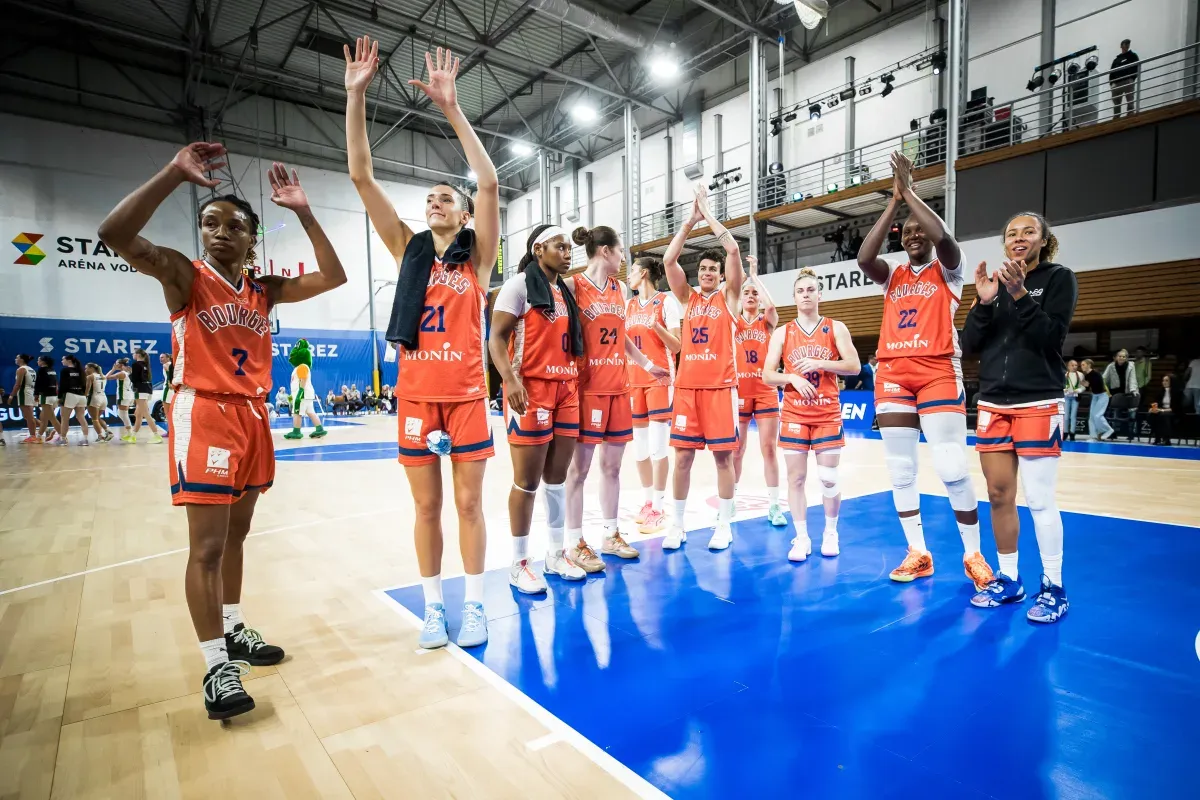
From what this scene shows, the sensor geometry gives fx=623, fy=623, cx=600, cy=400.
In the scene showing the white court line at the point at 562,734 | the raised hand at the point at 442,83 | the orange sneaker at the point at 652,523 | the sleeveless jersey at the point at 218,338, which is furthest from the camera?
the orange sneaker at the point at 652,523

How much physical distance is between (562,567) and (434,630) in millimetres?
1051

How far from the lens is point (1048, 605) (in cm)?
293

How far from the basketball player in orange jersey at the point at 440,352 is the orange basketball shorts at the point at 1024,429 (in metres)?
2.38

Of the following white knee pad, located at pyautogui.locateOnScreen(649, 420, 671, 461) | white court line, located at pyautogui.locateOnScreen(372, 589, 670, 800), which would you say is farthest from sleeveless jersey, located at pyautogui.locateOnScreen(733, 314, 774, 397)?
white court line, located at pyautogui.locateOnScreen(372, 589, 670, 800)

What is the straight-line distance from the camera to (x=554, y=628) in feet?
9.55

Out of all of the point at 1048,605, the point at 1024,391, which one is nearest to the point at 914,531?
the point at 1048,605

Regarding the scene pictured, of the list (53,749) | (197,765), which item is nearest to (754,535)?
(197,765)

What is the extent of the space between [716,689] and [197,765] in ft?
5.60

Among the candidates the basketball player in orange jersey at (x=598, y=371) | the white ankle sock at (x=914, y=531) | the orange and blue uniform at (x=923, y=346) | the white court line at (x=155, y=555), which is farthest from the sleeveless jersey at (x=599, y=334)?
the white court line at (x=155, y=555)

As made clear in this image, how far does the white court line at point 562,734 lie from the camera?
175 centimetres

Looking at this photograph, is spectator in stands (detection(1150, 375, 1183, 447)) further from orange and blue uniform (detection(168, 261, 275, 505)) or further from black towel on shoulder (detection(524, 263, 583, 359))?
orange and blue uniform (detection(168, 261, 275, 505))

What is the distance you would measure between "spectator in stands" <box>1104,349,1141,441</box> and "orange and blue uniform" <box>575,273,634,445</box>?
1117 cm

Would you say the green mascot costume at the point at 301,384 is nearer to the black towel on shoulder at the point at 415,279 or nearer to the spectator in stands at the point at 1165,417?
the black towel on shoulder at the point at 415,279

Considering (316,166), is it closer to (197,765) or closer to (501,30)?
(501,30)
